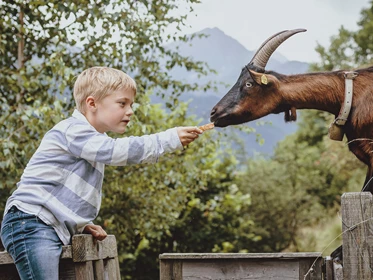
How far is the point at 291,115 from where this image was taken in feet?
10.7

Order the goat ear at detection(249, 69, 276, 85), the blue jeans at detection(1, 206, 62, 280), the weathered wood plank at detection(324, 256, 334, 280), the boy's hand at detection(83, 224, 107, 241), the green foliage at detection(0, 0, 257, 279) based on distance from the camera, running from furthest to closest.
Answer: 1. the green foliage at detection(0, 0, 257, 279)
2. the goat ear at detection(249, 69, 276, 85)
3. the weathered wood plank at detection(324, 256, 334, 280)
4. the boy's hand at detection(83, 224, 107, 241)
5. the blue jeans at detection(1, 206, 62, 280)

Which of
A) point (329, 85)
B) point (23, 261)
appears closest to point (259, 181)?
point (329, 85)

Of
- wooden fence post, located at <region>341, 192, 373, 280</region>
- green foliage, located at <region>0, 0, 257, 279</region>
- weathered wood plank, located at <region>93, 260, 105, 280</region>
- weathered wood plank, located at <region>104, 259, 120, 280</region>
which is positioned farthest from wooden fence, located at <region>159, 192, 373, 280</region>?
green foliage, located at <region>0, 0, 257, 279</region>

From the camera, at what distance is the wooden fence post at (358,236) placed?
2486 millimetres

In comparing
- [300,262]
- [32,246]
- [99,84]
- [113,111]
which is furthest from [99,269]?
[300,262]

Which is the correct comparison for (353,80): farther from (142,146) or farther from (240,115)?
(142,146)

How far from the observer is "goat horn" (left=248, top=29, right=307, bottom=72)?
324cm

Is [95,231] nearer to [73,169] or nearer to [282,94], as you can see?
[73,169]

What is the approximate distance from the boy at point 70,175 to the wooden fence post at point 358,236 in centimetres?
67

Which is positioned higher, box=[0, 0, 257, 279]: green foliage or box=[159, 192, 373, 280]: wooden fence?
box=[0, 0, 257, 279]: green foliage

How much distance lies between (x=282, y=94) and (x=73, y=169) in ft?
4.02

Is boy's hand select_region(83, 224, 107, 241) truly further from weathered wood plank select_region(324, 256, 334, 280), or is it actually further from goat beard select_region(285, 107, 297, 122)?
goat beard select_region(285, 107, 297, 122)

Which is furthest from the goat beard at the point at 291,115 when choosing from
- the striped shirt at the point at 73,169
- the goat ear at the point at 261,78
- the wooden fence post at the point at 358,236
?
the striped shirt at the point at 73,169

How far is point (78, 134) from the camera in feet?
8.04
